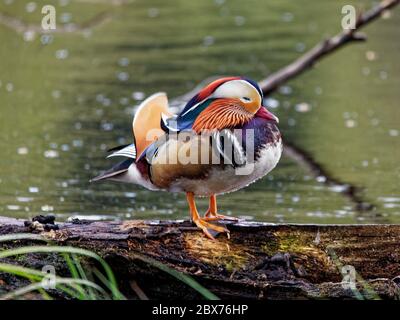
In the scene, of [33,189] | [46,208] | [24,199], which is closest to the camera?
[46,208]

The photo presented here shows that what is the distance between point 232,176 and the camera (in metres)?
5.40

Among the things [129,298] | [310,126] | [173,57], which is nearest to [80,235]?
[129,298]

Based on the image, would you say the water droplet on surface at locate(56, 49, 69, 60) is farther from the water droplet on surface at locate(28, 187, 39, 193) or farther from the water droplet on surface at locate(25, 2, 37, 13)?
the water droplet on surface at locate(28, 187, 39, 193)

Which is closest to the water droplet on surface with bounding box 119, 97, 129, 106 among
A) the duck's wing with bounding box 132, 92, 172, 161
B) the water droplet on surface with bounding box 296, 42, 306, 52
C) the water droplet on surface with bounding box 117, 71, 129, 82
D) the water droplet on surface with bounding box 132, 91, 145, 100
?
the water droplet on surface with bounding box 132, 91, 145, 100

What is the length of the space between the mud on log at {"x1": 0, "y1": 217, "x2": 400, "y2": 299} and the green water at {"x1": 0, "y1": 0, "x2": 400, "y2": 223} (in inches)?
138

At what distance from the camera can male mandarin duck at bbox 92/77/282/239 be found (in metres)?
5.36

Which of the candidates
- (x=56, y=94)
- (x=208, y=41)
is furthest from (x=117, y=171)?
(x=208, y=41)

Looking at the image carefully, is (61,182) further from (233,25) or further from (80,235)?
(233,25)

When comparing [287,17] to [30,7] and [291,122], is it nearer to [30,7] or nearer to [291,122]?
[30,7]

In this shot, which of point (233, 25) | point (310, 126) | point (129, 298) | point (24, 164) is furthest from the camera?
point (233, 25)

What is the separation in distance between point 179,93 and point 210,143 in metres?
9.48

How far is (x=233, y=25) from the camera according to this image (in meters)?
21.0
